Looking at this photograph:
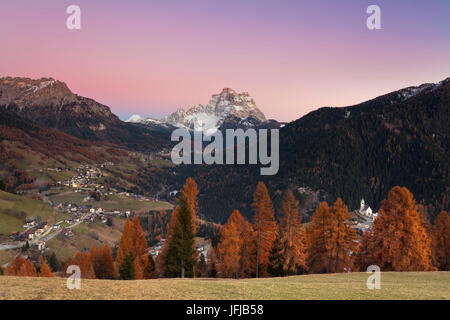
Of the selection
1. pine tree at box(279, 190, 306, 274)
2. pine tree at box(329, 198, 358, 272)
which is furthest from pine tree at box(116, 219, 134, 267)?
pine tree at box(329, 198, 358, 272)

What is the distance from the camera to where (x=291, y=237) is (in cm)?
4962

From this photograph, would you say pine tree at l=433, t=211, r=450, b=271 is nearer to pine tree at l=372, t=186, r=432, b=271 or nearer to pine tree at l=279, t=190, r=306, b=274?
pine tree at l=372, t=186, r=432, b=271

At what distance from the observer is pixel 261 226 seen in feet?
166

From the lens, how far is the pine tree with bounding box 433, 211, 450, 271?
55594 millimetres

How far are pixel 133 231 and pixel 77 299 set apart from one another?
47.4m

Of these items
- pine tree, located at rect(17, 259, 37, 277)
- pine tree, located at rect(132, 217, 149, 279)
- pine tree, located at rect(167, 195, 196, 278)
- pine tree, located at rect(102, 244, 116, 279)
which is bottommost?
pine tree, located at rect(17, 259, 37, 277)

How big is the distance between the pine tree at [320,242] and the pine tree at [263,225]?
715 centimetres

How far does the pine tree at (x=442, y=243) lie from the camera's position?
55594mm

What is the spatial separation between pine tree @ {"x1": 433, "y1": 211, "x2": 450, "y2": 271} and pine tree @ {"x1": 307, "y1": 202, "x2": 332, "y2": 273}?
79.1ft
